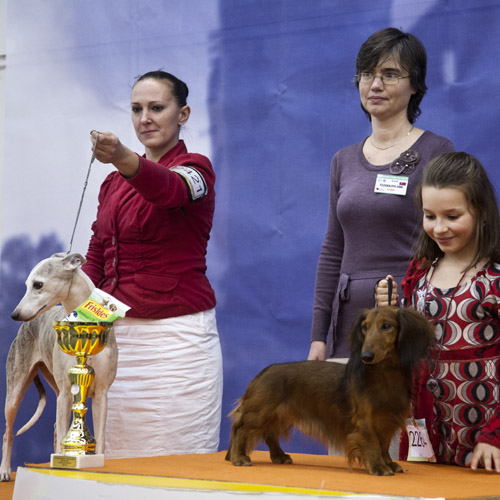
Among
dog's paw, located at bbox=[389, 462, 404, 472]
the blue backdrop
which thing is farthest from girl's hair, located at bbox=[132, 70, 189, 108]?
dog's paw, located at bbox=[389, 462, 404, 472]

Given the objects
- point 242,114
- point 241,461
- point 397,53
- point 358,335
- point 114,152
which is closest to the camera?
point 358,335

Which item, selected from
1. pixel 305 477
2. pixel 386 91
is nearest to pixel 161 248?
pixel 386 91

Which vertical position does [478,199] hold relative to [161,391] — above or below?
above

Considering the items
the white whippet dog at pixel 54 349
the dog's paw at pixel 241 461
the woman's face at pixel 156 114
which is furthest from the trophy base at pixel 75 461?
the woman's face at pixel 156 114

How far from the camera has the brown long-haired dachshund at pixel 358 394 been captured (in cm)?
136

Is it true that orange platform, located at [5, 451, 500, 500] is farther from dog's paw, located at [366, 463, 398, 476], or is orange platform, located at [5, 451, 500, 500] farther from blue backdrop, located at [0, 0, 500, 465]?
blue backdrop, located at [0, 0, 500, 465]

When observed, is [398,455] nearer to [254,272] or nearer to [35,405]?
[254,272]

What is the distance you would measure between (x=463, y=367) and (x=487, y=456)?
0.19 metres

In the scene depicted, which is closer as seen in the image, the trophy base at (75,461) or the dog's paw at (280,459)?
the trophy base at (75,461)

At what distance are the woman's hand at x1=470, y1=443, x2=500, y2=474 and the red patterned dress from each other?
40 mm

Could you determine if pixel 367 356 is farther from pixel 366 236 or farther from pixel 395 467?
pixel 366 236

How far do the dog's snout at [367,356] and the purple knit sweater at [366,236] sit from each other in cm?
56

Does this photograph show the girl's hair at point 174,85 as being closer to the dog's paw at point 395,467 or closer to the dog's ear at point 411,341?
the dog's ear at point 411,341

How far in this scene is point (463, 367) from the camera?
61.0 inches
